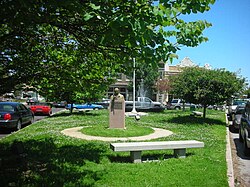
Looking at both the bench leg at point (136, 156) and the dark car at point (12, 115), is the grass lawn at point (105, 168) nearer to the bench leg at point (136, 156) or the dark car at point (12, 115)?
the bench leg at point (136, 156)

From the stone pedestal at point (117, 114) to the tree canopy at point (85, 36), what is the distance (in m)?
7.22

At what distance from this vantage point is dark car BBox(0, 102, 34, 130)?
13.3 meters

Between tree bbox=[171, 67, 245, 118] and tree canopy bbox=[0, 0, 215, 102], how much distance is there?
503 inches

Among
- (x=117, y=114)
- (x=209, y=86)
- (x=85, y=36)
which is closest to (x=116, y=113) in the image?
(x=117, y=114)

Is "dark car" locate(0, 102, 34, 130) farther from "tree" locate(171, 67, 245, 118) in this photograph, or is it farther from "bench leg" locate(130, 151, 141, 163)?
"tree" locate(171, 67, 245, 118)

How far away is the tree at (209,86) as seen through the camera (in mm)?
17734

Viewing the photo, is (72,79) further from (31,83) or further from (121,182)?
(121,182)

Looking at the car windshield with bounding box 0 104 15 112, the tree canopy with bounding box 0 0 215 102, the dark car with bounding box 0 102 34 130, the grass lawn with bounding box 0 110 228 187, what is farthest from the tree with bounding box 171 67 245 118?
the tree canopy with bounding box 0 0 215 102

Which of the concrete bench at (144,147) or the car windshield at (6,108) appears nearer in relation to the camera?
the concrete bench at (144,147)

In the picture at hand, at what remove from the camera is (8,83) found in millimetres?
5438

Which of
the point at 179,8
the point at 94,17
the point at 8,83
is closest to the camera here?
the point at 94,17

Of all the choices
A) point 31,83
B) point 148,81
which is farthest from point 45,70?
point 148,81

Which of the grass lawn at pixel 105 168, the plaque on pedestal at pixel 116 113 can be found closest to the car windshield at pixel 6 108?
the plaque on pedestal at pixel 116 113

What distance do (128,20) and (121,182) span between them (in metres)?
3.57
